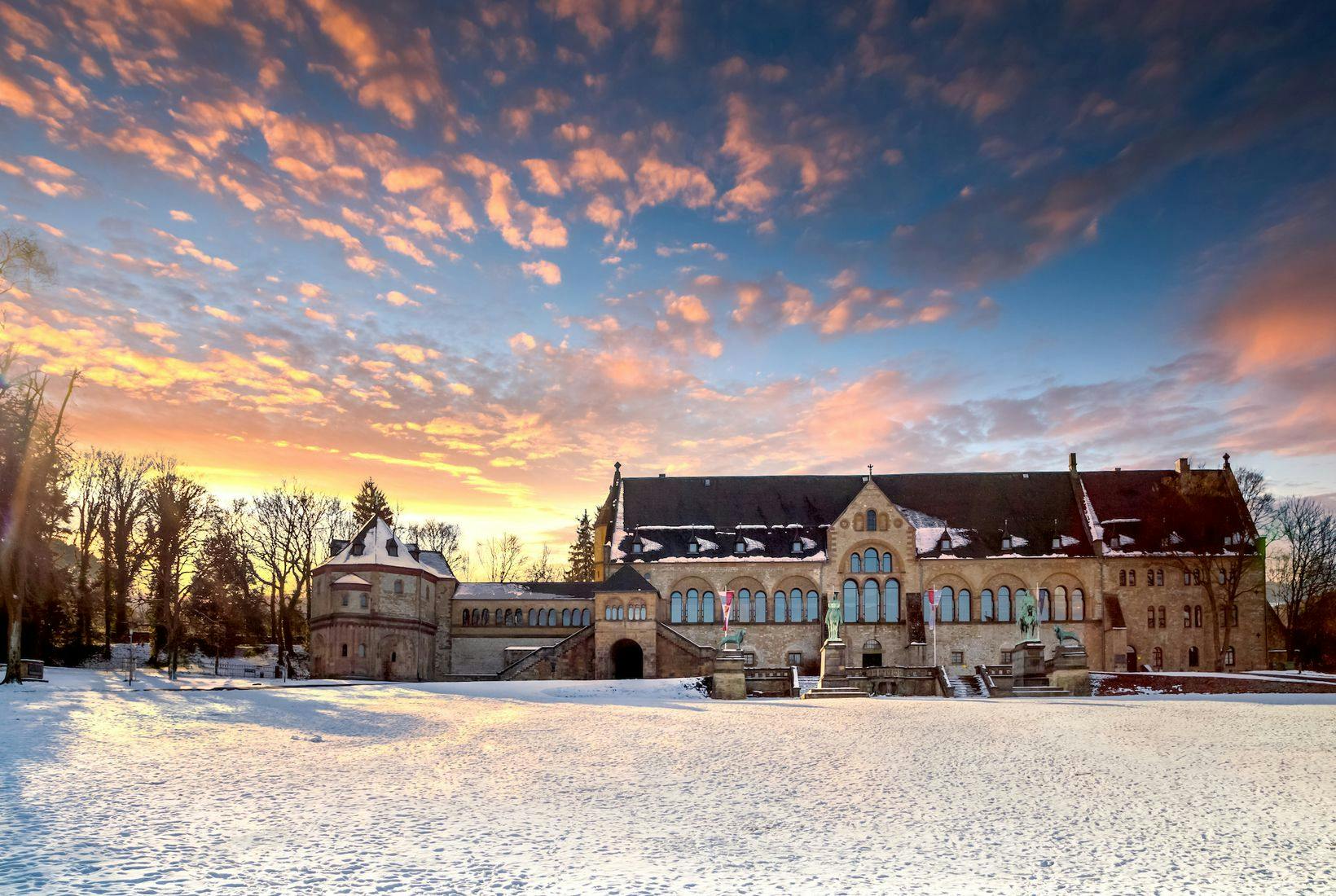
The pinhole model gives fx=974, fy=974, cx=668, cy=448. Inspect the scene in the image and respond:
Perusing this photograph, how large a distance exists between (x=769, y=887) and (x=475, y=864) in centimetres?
256

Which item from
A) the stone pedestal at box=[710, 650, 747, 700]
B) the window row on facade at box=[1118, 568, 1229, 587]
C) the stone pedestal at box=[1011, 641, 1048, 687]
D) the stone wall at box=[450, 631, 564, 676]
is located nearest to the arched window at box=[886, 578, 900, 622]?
the window row on facade at box=[1118, 568, 1229, 587]

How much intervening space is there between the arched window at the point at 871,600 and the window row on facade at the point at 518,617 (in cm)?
1825

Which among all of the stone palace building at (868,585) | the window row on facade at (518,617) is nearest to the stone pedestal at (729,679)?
the stone palace building at (868,585)

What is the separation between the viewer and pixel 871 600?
59.9 meters

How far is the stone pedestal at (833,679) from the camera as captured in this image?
37250 millimetres

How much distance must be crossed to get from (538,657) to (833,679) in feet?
60.6

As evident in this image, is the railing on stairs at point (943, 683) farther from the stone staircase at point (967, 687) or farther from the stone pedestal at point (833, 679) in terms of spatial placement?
the stone pedestal at point (833, 679)

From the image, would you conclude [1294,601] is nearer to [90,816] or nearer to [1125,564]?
[1125,564]

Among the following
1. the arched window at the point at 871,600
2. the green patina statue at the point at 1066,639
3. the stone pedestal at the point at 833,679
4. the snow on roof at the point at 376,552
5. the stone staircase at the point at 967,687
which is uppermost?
the snow on roof at the point at 376,552

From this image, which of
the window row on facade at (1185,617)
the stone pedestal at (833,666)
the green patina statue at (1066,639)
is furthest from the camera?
the window row on facade at (1185,617)

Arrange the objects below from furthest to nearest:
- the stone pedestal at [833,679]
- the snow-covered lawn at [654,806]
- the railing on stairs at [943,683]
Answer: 1. the railing on stairs at [943,683]
2. the stone pedestal at [833,679]
3. the snow-covered lawn at [654,806]

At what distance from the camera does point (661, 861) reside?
877 cm

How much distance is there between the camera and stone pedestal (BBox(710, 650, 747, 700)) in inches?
1529

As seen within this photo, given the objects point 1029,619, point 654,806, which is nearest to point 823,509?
point 1029,619
